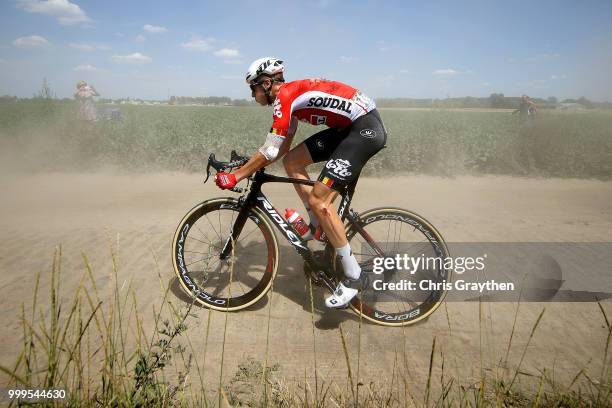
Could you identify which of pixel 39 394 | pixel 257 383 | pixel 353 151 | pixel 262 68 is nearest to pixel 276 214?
pixel 353 151

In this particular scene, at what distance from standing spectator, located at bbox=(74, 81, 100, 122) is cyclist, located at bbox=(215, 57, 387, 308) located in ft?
45.2

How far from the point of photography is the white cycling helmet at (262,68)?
3516 mm

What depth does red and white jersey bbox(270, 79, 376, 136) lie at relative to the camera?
11.0ft

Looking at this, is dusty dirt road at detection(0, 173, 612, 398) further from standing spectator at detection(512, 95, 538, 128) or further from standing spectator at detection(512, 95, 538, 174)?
standing spectator at detection(512, 95, 538, 128)

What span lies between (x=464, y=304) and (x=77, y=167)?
36.6 feet

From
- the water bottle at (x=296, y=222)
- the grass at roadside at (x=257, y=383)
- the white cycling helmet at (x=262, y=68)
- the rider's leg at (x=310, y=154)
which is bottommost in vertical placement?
the grass at roadside at (x=257, y=383)

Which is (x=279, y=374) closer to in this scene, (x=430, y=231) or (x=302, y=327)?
(x=302, y=327)

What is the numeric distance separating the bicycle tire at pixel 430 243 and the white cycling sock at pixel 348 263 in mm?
170

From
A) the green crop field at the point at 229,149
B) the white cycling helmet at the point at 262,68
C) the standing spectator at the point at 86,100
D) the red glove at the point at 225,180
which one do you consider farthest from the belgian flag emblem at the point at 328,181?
the standing spectator at the point at 86,100

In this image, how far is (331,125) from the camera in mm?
3795

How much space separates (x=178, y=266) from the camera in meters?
3.90

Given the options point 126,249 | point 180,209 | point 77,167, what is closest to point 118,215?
point 180,209

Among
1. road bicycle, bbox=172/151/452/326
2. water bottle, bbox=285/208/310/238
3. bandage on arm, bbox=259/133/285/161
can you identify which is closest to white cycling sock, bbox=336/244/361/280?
road bicycle, bbox=172/151/452/326

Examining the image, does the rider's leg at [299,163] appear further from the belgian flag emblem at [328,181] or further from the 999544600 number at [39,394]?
the 999544600 number at [39,394]
